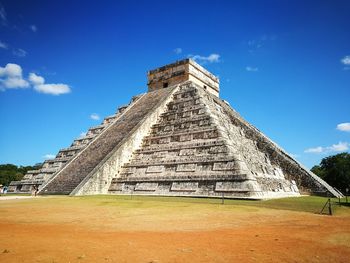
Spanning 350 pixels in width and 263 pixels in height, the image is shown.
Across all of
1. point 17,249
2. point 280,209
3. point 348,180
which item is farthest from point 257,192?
point 348,180

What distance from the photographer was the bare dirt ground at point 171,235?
4.17 m

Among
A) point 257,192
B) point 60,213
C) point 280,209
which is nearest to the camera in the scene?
point 60,213

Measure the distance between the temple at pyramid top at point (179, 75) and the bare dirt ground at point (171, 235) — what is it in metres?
15.9

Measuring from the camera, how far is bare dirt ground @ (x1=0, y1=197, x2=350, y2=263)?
417 cm

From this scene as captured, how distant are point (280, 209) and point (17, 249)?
7.37 metres

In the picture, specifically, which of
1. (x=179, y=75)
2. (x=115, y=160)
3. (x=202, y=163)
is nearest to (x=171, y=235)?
(x=202, y=163)

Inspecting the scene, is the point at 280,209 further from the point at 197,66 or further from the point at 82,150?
the point at 197,66

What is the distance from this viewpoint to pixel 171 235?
5.48 metres

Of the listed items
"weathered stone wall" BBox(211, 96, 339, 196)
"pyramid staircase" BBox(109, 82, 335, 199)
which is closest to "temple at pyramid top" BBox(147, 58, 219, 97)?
"pyramid staircase" BBox(109, 82, 335, 199)

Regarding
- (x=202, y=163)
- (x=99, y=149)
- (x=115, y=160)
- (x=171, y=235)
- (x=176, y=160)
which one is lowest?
(x=171, y=235)

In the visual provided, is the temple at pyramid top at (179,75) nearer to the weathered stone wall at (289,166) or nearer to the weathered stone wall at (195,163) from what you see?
the weathered stone wall at (289,166)

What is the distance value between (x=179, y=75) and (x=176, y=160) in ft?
36.7

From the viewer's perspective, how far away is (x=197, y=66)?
24.0 metres

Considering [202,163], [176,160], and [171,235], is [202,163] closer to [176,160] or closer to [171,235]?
[176,160]
